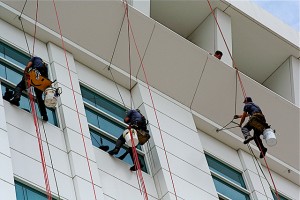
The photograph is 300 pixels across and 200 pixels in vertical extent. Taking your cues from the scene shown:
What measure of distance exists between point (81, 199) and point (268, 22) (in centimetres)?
1065

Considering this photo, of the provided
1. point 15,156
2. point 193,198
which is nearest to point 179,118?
point 193,198

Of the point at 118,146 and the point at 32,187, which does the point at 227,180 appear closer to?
the point at 118,146

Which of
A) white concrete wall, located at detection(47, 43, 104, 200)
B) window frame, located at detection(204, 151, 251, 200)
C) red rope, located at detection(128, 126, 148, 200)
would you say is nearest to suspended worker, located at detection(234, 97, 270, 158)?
window frame, located at detection(204, 151, 251, 200)

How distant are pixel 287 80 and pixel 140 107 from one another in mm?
6721

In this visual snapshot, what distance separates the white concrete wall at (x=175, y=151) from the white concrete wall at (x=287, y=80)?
463 centimetres

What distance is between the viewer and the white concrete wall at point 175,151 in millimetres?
18719

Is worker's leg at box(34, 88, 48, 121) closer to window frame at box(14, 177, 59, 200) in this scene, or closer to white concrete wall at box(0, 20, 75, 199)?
white concrete wall at box(0, 20, 75, 199)

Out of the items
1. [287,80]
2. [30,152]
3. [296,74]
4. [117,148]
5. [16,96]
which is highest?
[287,80]

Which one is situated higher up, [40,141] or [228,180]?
[228,180]

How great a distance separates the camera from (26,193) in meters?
15.8

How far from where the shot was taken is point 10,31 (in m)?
19.4

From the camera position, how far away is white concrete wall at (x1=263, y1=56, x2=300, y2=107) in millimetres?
25053

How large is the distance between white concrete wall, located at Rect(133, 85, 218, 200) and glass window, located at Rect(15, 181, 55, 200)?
324cm

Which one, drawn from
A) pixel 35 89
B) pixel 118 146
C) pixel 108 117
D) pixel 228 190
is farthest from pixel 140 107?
pixel 35 89
